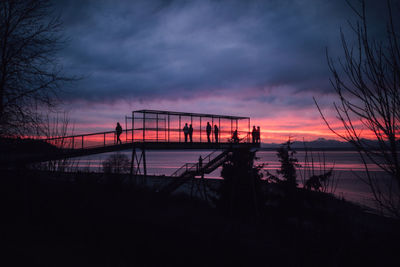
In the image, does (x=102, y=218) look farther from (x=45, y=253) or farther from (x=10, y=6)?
(x=10, y=6)

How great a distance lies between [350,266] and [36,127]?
10875 millimetres

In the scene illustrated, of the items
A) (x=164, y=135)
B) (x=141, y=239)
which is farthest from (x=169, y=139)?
(x=141, y=239)

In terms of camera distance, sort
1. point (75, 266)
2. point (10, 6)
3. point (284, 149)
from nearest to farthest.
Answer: point (75, 266) → point (10, 6) → point (284, 149)

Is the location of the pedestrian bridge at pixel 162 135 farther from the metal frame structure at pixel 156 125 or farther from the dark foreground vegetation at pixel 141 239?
the dark foreground vegetation at pixel 141 239

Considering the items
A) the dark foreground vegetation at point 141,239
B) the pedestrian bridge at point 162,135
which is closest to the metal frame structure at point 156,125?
the pedestrian bridge at point 162,135

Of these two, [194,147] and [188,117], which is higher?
[188,117]

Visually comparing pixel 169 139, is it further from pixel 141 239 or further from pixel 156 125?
pixel 141 239

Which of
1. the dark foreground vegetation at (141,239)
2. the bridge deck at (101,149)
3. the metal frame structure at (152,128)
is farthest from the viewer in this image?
the metal frame structure at (152,128)

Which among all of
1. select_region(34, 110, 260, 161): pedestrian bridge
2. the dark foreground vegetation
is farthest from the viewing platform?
the dark foreground vegetation

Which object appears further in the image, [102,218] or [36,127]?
[36,127]

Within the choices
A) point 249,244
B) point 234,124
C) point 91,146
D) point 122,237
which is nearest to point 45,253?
point 122,237

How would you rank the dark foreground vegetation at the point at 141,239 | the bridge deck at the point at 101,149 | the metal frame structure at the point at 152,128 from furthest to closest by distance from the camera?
the metal frame structure at the point at 152,128 → the bridge deck at the point at 101,149 → the dark foreground vegetation at the point at 141,239

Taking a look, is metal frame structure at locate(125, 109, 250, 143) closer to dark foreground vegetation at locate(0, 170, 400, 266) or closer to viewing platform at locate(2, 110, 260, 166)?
viewing platform at locate(2, 110, 260, 166)

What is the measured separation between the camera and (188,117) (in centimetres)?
2658
